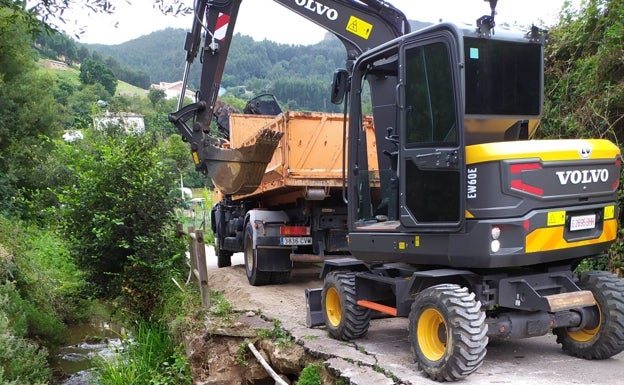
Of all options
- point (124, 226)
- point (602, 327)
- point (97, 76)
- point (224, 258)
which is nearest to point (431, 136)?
point (602, 327)

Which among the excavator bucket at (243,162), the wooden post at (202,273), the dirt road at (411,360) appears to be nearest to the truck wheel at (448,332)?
the dirt road at (411,360)

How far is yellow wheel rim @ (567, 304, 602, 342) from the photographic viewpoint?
4.80 meters

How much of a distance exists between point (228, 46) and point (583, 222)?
603 cm

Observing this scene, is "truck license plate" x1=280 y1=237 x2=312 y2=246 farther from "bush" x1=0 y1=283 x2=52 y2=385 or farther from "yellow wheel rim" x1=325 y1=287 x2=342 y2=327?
"bush" x1=0 y1=283 x2=52 y2=385

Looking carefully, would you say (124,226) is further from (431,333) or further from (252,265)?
(431,333)

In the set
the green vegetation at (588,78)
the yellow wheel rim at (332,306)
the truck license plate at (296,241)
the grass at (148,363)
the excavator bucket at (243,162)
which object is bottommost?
the grass at (148,363)

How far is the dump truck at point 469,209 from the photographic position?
14.3 ft

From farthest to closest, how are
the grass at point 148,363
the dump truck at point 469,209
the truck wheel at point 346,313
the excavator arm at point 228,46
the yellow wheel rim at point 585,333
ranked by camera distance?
the excavator arm at point 228,46, the grass at point 148,363, the truck wheel at point 346,313, the yellow wheel rim at point 585,333, the dump truck at point 469,209

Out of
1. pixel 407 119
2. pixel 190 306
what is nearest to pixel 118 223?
pixel 190 306

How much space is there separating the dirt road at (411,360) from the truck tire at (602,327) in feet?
0.30

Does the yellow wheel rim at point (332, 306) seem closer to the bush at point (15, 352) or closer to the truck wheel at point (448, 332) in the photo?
the truck wheel at point (448, 332)

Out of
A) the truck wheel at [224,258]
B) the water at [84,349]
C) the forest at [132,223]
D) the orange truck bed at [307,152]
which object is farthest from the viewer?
the truck wheel at [224,258]

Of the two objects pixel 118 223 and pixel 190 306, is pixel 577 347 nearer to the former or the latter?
pixel 190 306

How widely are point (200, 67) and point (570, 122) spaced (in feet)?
17.8
